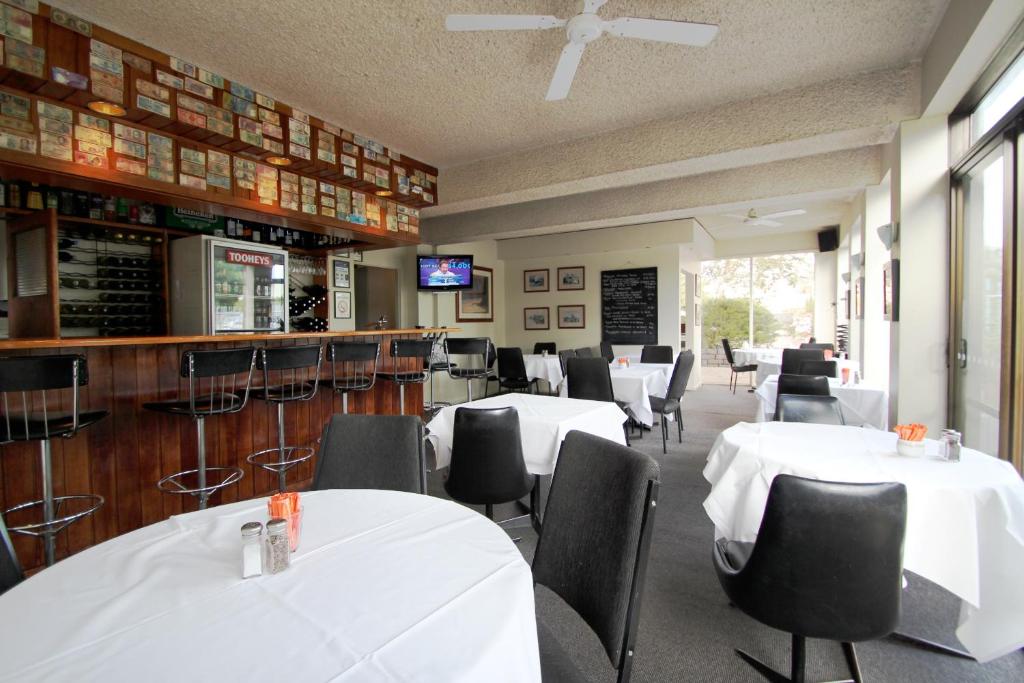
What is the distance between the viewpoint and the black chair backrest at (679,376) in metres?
4.74

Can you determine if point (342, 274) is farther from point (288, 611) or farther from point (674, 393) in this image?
point (288, 611)

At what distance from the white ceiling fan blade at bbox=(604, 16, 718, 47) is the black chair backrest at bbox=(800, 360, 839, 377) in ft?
11.4

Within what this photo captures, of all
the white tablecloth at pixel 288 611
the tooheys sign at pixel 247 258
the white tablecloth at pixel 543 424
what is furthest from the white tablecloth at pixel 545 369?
the white tablecloth at pixel 288 611

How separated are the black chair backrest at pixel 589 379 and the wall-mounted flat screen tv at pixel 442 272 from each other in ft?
9.57

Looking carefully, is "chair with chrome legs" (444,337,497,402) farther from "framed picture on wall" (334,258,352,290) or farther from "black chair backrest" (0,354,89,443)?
"black chair backrest" (0,354,89,443)

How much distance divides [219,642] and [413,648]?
0.33 m

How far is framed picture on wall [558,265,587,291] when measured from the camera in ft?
28.4

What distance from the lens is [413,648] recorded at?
780 mm

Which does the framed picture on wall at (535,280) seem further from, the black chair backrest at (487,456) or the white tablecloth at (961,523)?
the white tablecloth at (961,523)

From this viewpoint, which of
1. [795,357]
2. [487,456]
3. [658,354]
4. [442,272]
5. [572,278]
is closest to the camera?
[487,456]

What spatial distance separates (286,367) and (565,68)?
2.48m

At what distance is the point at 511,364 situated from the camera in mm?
6344

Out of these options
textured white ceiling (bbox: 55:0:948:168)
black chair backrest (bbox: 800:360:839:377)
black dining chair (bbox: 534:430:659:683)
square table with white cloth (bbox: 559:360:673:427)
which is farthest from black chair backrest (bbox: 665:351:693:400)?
black dining chair (bbox: 534:430:659:683)

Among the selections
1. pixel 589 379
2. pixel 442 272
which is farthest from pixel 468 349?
pixel 442 272
